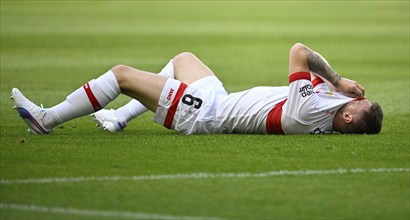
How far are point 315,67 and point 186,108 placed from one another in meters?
1.24

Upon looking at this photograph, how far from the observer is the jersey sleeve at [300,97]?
34.0ft

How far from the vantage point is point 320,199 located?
26.1ft

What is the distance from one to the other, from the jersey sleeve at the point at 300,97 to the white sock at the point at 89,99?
1.56 meters

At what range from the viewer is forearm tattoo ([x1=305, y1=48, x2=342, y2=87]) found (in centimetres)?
1052

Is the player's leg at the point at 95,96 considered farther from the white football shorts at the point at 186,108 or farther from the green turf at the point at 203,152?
the green turf at the point at 203,152

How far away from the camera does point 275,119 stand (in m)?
10.7

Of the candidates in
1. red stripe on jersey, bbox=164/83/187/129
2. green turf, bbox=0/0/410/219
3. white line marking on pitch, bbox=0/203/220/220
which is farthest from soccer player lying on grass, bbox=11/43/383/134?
white line marking on pitch, bbox=0/203/220/220

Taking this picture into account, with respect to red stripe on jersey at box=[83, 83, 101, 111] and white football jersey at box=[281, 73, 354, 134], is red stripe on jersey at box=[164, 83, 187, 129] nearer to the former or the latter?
red stripe on jersey at box=[83, 83, 101, 111]

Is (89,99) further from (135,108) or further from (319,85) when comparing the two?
(319,85)

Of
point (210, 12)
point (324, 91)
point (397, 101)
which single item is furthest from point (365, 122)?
point (210, 12)

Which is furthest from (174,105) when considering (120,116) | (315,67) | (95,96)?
(315,67)

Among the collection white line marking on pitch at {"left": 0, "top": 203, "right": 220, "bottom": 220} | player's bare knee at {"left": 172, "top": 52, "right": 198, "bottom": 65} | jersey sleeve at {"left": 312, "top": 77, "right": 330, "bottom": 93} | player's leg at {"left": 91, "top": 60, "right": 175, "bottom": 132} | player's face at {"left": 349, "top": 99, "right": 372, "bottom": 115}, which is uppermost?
player's bare knee at {"left": 172, "top": 52, "right": 198, "bottom": 65}

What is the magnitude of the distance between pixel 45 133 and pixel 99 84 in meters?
0.74

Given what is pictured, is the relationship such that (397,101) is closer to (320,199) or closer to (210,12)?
(320,199)
